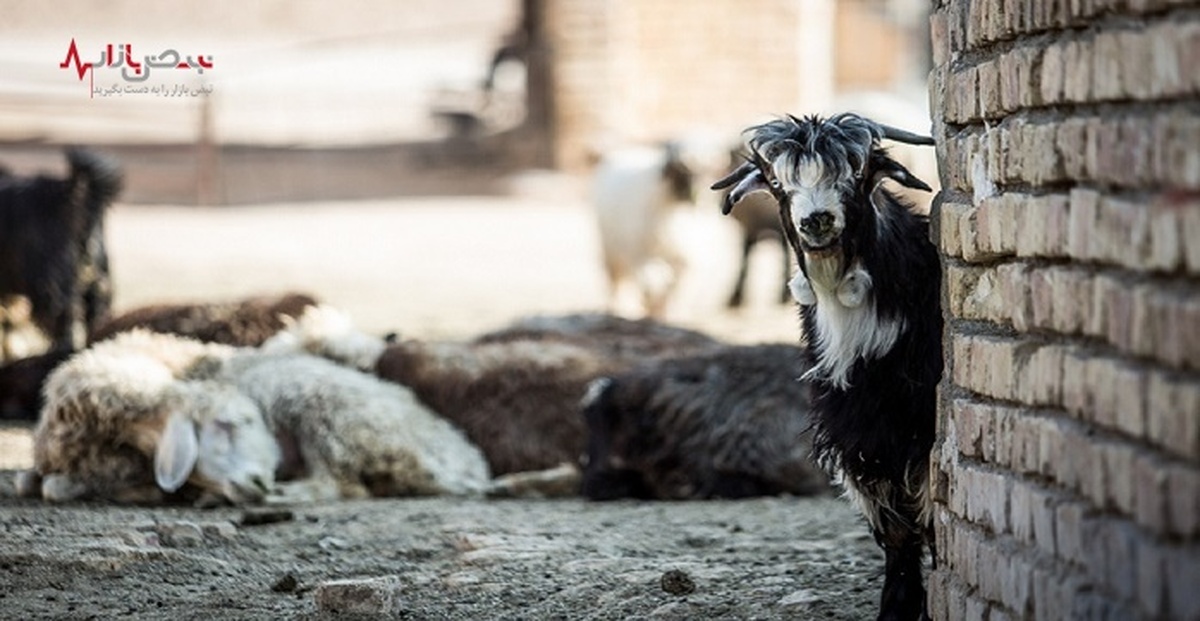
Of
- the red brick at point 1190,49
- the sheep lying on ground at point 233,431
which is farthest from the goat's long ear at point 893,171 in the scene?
the sheep lying on ground at point 233,431

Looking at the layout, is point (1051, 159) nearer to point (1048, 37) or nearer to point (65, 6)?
point (1048, 37)

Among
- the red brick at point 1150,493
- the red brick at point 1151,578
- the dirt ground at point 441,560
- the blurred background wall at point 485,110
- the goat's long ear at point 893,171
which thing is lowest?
the dirt ground at point 441,560

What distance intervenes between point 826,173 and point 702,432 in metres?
2.83

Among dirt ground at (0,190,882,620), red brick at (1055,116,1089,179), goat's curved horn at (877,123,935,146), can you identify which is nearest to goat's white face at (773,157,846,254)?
goat's curved horn at (877,123,935,146)

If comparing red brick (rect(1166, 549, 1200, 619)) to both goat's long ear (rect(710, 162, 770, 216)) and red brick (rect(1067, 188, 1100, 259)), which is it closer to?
red brick (rect(1067, 188, 1100, 259))

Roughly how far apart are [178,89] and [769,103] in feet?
45.4

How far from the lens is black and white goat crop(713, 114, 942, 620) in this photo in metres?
4.93

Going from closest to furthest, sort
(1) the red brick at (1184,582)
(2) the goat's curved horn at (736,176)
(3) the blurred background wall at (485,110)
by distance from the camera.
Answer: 1. (1) the red brick at (1184,582)
2. (2) the goat's curved horn at (736,176)
3. (3) the blurred background wall at (485,110)

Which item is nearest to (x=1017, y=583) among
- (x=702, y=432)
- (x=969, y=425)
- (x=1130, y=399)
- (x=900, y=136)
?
(x=969, y=425)

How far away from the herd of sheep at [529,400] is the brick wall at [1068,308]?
290 mm

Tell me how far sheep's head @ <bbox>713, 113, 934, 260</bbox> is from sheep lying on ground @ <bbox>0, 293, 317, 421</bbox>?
459 cm

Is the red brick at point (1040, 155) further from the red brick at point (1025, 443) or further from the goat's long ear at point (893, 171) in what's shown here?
the goat's long ear at point (893, 171)

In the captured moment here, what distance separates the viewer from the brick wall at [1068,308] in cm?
318

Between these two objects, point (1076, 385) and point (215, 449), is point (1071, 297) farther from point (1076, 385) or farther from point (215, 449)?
point (215, 449)
